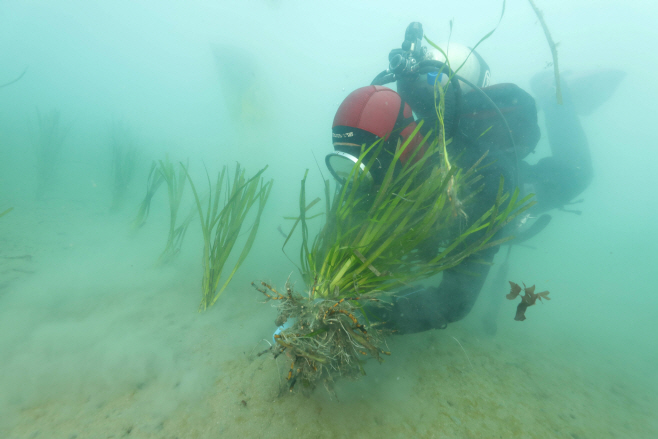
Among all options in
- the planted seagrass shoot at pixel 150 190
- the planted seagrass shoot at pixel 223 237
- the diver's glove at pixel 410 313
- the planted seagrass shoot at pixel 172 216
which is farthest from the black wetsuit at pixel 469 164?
the planted seagrass shoot at pixel 150 190

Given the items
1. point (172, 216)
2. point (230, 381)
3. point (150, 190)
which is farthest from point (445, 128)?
point (150, 190)

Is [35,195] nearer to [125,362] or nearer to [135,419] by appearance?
[125,362]

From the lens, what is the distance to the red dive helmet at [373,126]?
2152 mm

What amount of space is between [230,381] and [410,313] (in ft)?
4.58

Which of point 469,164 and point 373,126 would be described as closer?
point 373,126

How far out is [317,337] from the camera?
1443 millimetres

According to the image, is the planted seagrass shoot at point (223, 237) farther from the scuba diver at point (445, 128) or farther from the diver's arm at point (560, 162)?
the diver's arm at point (560, 162)

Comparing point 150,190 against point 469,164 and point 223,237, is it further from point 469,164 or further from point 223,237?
point 469,164

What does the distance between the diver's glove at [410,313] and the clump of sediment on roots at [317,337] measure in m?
0.47

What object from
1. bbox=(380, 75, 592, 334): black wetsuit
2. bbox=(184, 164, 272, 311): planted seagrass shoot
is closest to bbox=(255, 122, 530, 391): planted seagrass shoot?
bbox=(380, 75, 592, 334): black wetsuit

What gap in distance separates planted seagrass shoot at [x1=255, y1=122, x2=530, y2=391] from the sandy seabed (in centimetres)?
26

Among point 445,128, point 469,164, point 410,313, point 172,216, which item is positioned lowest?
point 172,216

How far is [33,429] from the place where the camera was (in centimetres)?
129

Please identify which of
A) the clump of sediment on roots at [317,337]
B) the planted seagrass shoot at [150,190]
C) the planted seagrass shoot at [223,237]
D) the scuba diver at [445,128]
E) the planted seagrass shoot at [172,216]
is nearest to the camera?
the clump of sediment on roots at [317,337]
